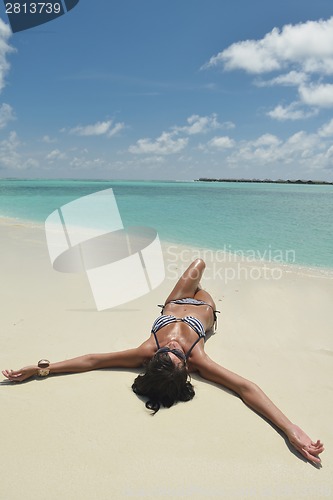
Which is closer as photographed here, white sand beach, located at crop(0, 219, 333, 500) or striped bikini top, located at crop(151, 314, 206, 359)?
white sand beach, located at crop(0, 219, 333, 500)

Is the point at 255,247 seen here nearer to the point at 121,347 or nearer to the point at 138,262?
the point at 138,262

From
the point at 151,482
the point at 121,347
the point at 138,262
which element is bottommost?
the point at 138,262

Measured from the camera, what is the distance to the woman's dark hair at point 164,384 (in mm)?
2891

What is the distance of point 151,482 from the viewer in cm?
217

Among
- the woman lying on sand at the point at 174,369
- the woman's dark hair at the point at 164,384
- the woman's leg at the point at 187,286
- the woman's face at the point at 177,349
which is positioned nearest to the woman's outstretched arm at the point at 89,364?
the woman lying on sand at the point at 174,369

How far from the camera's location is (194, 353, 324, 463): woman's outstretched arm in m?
2.44

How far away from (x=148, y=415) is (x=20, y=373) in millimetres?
1177

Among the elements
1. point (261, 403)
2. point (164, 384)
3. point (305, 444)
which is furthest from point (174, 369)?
point (305, 444)

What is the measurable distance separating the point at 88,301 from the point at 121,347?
1.44 metres

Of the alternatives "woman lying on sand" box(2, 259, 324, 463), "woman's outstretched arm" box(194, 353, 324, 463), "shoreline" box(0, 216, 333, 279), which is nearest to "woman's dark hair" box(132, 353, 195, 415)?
"woman lying on sand" box(2, 259, 324, 463)

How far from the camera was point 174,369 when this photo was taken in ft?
9.66

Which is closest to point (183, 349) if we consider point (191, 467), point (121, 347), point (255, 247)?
point (121, 347)

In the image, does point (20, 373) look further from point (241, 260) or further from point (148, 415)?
point (241, 260)

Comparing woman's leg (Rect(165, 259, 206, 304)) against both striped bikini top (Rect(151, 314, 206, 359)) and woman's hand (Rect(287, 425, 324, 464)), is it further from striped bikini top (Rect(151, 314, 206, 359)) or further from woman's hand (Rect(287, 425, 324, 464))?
woman's hand (Rect(287, 425, 324, 464))
